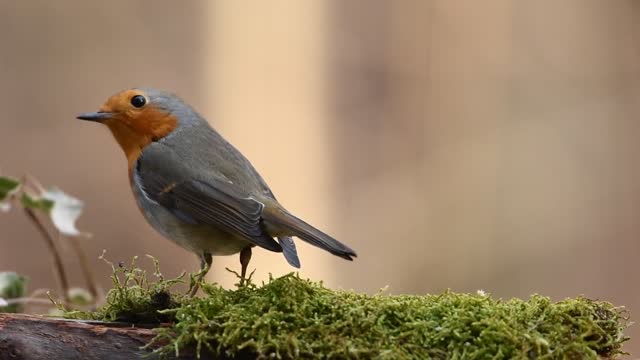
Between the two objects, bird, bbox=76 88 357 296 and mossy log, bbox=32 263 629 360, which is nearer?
mossy log, bbox=32 263 629 360

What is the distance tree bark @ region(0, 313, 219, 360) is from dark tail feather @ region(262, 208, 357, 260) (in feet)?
1.28

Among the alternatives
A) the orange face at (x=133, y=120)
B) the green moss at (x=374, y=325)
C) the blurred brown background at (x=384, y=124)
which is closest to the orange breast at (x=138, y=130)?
the orange face at (x=133, y=120)

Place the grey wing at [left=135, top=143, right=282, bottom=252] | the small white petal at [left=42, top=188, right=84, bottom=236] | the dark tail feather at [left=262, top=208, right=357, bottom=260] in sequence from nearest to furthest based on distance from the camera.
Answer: the dark tail feather at [left=262, top=208, right=357, bottom=260] → the grey wing at [left=135, top=143, right=282, bottom=252] → the small white petal at [left=42, top=188, right=84, bottom=236]

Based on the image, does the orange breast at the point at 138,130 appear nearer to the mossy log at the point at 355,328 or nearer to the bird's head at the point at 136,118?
the bird's head at the point at 136,118

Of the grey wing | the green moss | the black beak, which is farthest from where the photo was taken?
the black beak

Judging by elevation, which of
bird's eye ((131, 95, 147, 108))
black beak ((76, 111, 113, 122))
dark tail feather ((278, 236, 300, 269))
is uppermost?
bird's eye ((131, 95, 147, 108))

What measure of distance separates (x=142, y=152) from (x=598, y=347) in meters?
1.41

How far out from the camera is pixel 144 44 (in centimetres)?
594

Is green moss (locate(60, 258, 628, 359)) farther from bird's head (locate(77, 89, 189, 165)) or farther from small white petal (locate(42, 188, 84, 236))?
small white petal (locate(42, 188, 84, 236))

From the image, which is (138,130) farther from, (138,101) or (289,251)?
(289,251)

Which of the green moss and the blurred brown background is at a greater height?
the blurred brown background

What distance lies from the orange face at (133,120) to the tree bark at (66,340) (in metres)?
0.83

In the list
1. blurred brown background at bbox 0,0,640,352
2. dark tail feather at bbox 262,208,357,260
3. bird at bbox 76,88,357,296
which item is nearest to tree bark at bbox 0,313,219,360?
bird at bbox 76,88,357,296

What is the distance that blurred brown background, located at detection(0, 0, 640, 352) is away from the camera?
5789 mm
